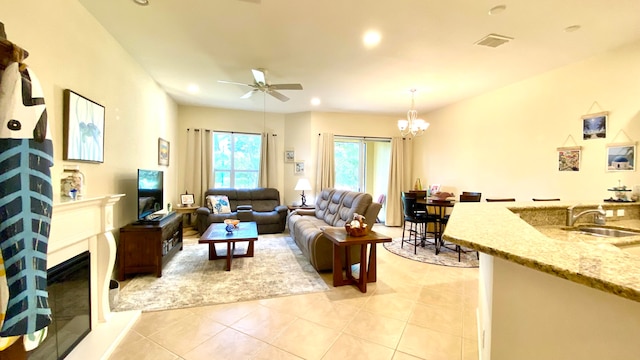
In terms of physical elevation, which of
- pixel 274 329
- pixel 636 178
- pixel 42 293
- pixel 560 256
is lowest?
pixel 274 329

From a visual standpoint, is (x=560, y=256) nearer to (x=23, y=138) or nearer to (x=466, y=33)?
(x=23, y=138)

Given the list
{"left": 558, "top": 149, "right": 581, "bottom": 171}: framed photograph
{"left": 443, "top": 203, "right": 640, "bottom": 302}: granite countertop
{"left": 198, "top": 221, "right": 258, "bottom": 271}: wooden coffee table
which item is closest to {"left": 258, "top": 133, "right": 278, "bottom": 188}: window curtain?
{"left": 198, "top": 221, "right": 258, "bottom": 271}: wooden coffee table

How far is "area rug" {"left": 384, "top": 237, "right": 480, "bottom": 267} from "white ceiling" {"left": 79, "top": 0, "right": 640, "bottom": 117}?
2.71 meters

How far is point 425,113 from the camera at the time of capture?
20.3 feet

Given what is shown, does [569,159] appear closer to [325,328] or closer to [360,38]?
[360,38]

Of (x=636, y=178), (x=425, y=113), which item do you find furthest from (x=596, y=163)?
(x=425, y=113)

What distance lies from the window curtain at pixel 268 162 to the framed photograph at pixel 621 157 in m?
5.53

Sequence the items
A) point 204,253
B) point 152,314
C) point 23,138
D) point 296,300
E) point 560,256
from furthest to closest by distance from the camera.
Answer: point 204,253 < point 296,300 < point 152,314 < point 23,138 < point 560,256

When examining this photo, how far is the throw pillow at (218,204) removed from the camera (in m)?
5.38

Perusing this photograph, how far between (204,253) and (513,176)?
498 cm

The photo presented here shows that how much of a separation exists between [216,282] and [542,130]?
15.7 feet

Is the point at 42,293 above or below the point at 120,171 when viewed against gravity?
below

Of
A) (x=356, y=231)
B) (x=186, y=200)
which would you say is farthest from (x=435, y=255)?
(x=186, y=200)

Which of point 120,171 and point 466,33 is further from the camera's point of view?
point 120,171
